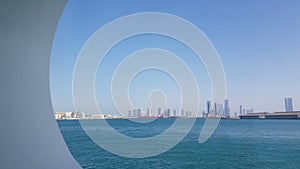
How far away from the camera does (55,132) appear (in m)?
2.03

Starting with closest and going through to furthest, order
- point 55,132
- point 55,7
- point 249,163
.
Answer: point 55,7 → point 55,132 → point 249,163

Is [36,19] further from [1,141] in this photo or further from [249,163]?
[249,163]

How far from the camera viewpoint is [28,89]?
5.78ft

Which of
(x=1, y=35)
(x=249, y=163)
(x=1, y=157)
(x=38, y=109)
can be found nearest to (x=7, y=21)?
(x=1, y=35)

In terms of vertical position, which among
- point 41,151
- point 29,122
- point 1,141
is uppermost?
point 29,122

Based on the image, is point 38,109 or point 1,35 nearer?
point 1,35

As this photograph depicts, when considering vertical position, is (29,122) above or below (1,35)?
below

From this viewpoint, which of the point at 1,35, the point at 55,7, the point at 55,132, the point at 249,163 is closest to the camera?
the point at 1,35

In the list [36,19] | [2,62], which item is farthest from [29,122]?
[36,19]

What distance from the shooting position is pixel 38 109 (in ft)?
→ 6.09

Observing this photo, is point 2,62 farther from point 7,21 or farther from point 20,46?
point 7,21

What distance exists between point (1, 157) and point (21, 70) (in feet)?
2.18

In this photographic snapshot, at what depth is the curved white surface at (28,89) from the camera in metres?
1.52

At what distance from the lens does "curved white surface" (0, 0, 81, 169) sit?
152cm
